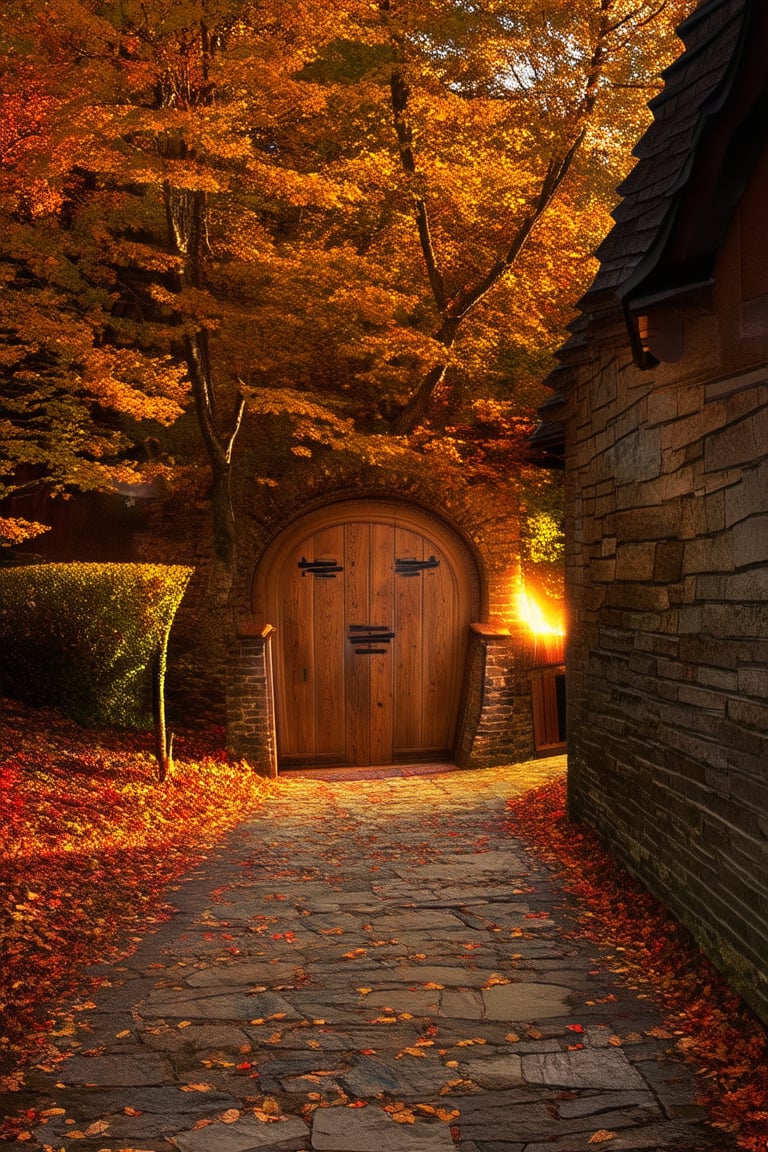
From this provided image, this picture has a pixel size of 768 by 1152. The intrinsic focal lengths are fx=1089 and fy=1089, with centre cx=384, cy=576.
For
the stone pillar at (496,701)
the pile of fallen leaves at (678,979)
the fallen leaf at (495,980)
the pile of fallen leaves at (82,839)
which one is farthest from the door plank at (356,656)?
the fallen leaf at (495,980)

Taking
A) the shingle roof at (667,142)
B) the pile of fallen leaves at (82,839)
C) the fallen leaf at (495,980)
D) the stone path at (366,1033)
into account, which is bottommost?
the fallen leaf at (495,980)

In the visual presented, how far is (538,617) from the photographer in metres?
15.3

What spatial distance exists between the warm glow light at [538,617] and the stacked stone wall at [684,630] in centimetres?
530

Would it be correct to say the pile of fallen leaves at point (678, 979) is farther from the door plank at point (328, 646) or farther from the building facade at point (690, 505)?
the door plank at point (328, 646)

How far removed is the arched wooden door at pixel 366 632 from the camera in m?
12.9

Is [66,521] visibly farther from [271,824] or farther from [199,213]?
[271,824]

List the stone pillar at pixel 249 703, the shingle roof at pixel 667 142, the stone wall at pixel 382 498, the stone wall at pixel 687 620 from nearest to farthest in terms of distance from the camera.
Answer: the stone wall at pixel 687 620 → the shingle roof at pixel 667 142 → the stone pillar at pixel 249 703 → the stone wall at pixel 382 498

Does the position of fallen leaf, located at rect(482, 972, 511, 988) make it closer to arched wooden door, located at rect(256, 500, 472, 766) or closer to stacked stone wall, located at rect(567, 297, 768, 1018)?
stacked stone wall, located at rect(567, 297, 768, 1018)

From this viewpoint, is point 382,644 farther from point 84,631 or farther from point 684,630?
point 684,630

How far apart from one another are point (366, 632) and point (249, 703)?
187 cm

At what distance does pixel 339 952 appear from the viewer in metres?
5.43

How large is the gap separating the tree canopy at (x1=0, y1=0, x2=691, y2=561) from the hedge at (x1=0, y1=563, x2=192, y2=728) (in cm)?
116

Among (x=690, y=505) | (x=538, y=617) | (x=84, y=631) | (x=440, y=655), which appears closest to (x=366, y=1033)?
(x=690, y=505)

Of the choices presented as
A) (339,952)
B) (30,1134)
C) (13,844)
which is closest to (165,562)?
(13,844)
